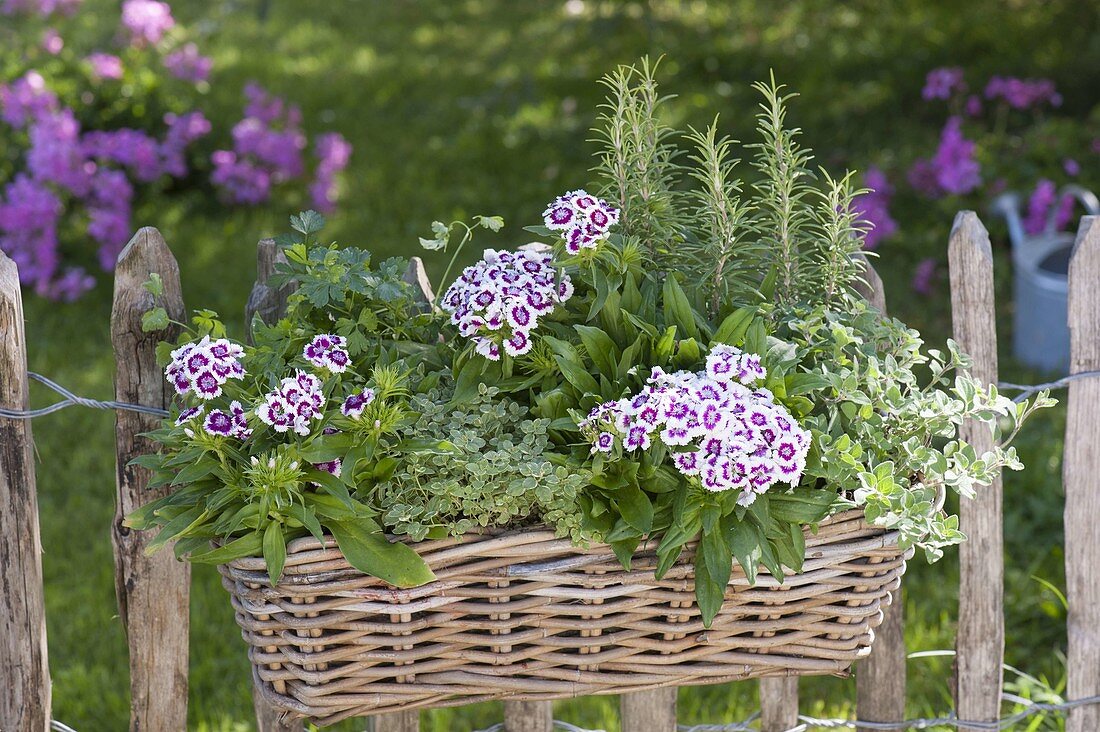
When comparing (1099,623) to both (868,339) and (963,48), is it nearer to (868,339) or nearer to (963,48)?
(868,339)

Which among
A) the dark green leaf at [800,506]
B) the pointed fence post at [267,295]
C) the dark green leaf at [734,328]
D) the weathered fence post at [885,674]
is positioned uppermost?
the pointed fence post at [267,295]

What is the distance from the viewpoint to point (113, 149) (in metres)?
4.39

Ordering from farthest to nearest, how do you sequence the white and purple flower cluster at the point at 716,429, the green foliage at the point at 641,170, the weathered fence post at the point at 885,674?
the weathered fence post at the point at 885,674 < the green foliage at the point at 641,170 < the white and purple flower cluster at the point at 716,429

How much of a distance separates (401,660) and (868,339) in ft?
2.55

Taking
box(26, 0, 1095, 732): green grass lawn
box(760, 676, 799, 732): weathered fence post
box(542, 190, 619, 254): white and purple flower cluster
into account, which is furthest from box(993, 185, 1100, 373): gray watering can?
box(542, 190, 619, 254): white and purple flower cluster

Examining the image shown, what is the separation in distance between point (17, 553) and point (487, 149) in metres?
4.05

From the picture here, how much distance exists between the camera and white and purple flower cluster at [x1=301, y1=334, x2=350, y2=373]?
1.48 meters

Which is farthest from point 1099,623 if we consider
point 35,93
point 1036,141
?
point 35,93

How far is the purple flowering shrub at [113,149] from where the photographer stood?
4.20 metres

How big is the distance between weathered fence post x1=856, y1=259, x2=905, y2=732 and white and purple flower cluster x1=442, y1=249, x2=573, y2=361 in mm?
665

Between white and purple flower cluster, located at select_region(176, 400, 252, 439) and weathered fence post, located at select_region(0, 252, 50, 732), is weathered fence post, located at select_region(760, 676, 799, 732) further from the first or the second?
weathered fence post, located at select_region(0, 252, 50, 732)

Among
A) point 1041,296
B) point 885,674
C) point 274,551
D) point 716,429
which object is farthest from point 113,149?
point 716,429

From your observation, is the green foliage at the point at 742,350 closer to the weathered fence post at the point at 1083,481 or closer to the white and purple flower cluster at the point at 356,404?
the white and purple flower cluster at the point at 356,404

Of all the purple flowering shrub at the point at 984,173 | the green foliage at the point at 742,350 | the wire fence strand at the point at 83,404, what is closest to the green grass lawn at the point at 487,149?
the purple flowering shrub at the point at 984,173
